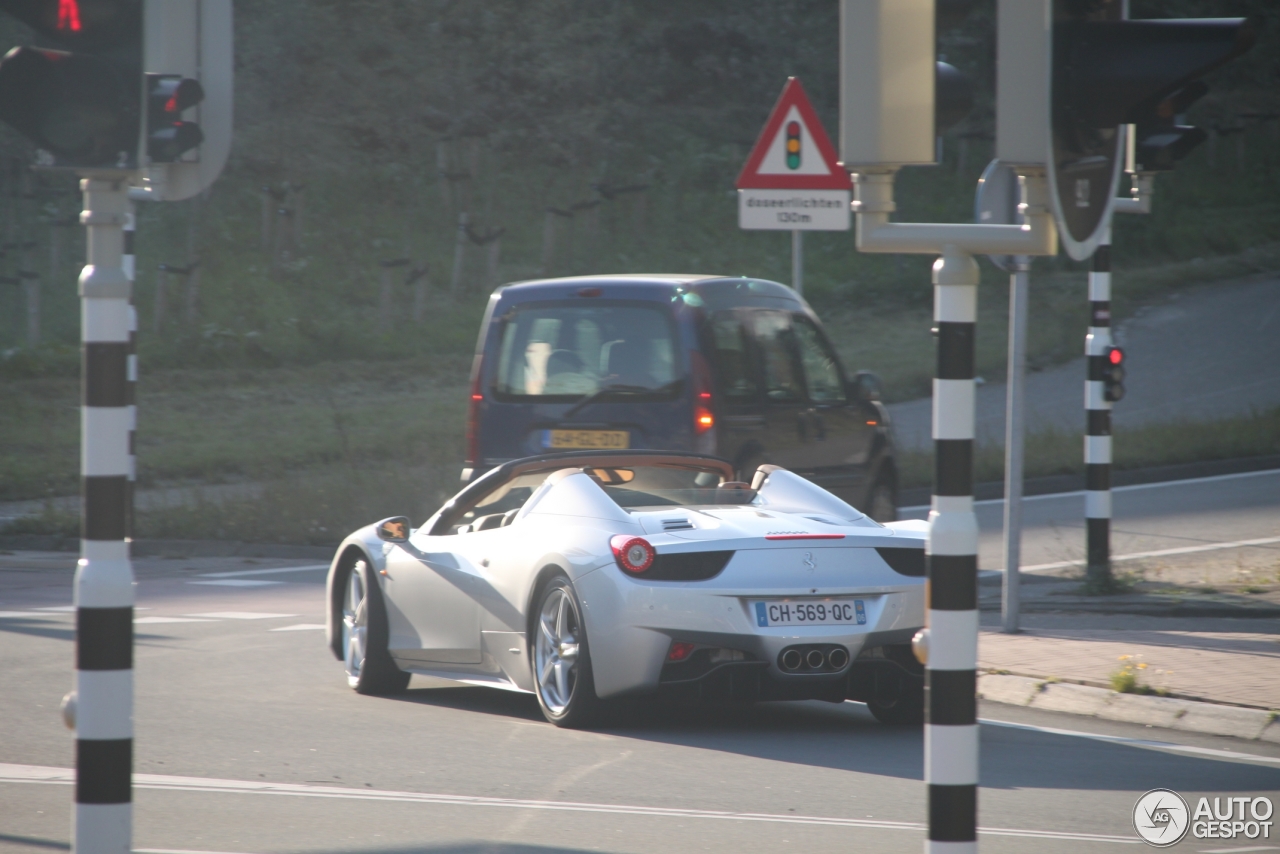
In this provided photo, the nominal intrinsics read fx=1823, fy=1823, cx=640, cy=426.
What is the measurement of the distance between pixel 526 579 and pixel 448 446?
13.7m

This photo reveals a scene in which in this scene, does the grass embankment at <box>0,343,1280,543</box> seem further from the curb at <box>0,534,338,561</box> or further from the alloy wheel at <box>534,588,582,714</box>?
the alloy wheel at <box>534,588,582,714</box>

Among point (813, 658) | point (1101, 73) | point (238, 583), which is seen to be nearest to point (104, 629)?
point (1101, 73)

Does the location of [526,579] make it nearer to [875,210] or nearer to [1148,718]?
[1148,718]

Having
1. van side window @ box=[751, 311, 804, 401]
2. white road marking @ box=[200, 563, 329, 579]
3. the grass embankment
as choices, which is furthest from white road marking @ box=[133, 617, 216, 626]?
the grass embankment

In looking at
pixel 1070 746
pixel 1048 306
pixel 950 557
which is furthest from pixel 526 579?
pixel 1048 306

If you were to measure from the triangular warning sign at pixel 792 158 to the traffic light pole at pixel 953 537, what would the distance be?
8916 mm

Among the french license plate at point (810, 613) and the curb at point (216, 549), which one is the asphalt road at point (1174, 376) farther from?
the french license plate at point (810, 613)

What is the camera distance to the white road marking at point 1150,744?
770 cm

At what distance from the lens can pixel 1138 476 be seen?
65.6 feet

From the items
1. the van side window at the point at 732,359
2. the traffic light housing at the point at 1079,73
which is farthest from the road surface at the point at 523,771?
the van side window at the point at 732,359

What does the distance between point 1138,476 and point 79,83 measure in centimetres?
1677

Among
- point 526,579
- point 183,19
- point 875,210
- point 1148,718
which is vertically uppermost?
point 183,19

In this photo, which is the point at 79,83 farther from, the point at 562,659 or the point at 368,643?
the point at 368,643

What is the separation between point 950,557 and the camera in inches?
175
